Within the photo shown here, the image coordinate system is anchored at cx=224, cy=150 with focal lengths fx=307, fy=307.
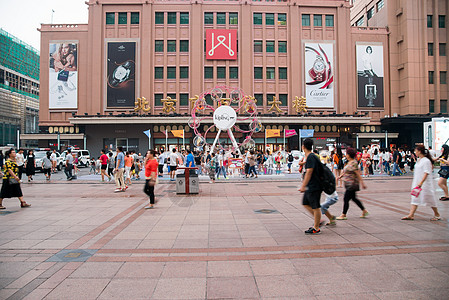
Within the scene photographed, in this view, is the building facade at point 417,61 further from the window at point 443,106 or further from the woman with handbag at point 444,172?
the woman with handbag at point 444,172

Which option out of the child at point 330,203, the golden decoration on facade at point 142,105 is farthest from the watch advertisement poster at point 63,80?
the child at point 330,203

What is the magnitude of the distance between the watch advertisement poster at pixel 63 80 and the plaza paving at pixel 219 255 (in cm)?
3716

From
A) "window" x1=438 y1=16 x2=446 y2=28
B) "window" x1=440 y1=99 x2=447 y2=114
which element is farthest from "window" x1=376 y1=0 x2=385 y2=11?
"window" x1=440 y1=99 x2=447 y2=114

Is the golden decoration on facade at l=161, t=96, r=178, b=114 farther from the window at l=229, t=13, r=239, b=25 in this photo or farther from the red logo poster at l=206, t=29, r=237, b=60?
the window at l=229, t=13, r=239, b=25

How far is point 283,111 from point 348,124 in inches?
349

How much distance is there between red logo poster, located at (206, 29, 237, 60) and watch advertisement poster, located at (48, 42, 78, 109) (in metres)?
18.2

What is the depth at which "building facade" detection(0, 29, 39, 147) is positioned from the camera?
65.8m

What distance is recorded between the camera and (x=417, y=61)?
Answer: 42906mm

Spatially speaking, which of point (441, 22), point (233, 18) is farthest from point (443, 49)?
point (233, 18)

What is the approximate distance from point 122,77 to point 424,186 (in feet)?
132

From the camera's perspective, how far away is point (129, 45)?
4141 centimetres

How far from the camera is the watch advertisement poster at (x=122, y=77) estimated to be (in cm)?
4125

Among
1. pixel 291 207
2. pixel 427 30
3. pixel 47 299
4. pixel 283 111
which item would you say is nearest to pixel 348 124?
pixel 283 111

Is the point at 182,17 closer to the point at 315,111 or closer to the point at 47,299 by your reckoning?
the point at 315,111
